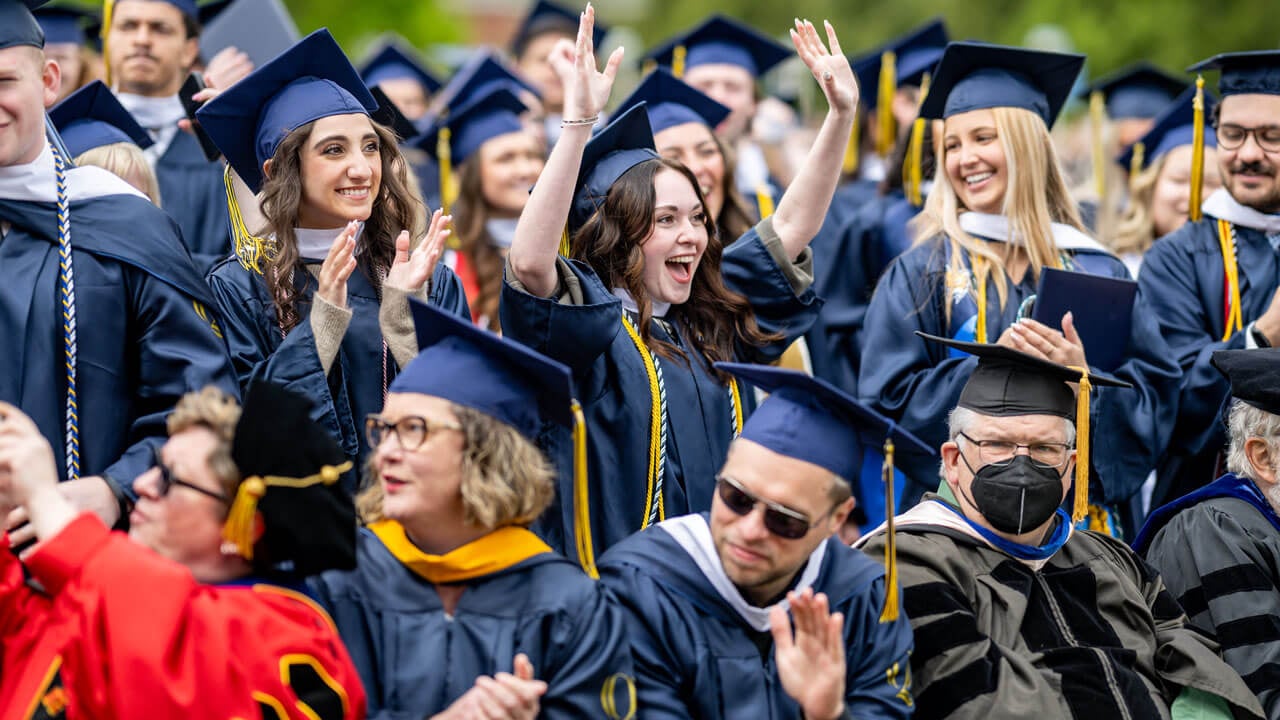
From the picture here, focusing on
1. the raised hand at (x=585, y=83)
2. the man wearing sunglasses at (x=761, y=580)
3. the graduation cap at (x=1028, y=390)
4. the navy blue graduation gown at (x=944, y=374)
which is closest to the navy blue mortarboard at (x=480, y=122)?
the navy blue graduation gown at (x=944, y=374)

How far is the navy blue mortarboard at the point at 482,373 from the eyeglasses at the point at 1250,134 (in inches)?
144

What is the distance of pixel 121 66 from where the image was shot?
6.84 m

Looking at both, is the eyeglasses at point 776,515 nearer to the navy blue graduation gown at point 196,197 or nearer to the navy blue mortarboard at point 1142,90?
the navy blue graduation gown at point 196,197

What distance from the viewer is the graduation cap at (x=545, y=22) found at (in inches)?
405

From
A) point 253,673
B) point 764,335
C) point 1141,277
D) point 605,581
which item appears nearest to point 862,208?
point 1141,277

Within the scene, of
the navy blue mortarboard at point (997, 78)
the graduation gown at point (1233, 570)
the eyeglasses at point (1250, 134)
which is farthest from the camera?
the eyeglasses at point (1250, 134)

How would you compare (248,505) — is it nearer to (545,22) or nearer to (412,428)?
(412,428)

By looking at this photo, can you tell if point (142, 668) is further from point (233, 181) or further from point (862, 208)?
point (862, 208)

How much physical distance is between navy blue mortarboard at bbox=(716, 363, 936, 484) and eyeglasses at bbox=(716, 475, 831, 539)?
0.13 m

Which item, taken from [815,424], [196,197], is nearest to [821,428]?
[815,424]

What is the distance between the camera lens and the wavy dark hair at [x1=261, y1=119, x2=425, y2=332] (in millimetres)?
4559

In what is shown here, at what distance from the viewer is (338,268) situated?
4301mm

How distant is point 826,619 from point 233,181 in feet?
8.39

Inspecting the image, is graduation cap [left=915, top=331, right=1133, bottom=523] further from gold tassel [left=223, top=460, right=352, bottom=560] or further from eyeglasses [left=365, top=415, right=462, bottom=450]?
gold tassel [left=223, top=460, right=352, bottom=560]
